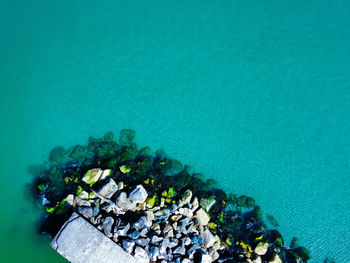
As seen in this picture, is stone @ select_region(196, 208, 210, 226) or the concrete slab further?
stone @ select_region(196, 208, 210, 226)

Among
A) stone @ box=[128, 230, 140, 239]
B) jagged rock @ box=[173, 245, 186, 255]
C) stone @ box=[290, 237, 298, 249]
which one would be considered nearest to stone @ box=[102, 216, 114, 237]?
stone @ box=[128, 230, 140, 239]

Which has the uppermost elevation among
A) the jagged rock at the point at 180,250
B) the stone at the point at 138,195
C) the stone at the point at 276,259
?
the stone at the point at 138,195

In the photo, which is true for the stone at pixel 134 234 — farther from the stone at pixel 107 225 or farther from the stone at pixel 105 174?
the stone at pixel 105 174

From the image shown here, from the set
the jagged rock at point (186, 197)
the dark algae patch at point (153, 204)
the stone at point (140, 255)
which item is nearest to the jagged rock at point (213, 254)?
the dark algae patch at point (153, 204)

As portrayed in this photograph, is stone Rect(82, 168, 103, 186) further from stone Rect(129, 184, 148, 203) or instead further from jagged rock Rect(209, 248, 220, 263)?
jagged rock Rect(209, 248, 220, 263)

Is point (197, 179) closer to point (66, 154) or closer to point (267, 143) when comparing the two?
point (267, 143)
